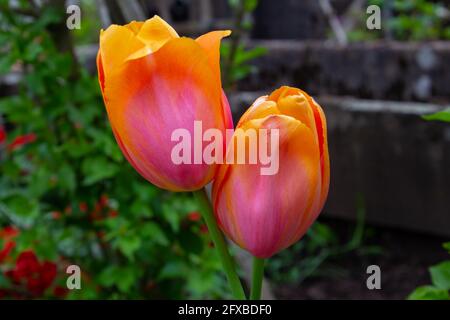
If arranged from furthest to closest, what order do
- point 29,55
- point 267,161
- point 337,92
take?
point 337,92
point 29,55
point 267,161

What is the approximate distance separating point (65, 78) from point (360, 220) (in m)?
1.50

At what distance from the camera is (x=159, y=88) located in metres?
0.43

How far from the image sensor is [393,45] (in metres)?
2.54

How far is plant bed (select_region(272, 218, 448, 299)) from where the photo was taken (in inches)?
90.0

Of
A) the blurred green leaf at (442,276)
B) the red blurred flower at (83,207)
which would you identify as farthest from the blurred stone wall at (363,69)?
the blurred green leaf at (442,276)

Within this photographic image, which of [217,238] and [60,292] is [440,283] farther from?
[60,292]

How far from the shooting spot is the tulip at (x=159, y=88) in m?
0.42

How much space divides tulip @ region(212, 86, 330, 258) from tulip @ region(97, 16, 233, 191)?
1.0 inches

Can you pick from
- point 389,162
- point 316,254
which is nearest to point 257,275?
point 389,162
